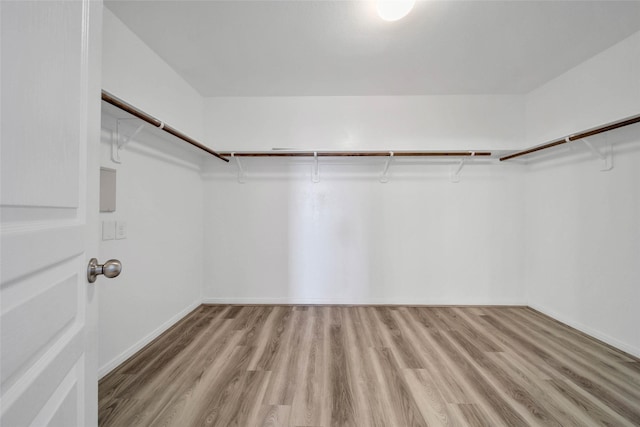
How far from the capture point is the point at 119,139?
168cm

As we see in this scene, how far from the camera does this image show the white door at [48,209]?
363 millimetres

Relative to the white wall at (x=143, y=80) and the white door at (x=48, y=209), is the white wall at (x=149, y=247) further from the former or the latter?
the white door at (x=48, y=209)

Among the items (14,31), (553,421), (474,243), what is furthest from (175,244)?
(474,243)

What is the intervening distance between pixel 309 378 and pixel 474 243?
7.39ft

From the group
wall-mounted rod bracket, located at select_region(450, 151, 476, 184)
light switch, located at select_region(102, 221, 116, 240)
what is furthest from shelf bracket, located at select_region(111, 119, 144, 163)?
wall-mounted rod bracket, located at select_region(450, 151, 476, 184)

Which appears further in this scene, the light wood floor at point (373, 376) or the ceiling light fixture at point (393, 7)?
the ceiling light fixture at point (393, 7)

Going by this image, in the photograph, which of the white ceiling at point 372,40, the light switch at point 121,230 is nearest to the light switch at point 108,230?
the light switch at point 121,230

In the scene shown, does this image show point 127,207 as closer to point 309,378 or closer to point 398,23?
point 309,378

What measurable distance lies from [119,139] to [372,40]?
194cm

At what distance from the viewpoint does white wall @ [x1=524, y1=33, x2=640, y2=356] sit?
186cm

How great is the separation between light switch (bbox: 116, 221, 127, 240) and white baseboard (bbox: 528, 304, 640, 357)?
378 centimetres

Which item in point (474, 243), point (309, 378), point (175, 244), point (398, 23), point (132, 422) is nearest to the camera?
point (132, 422)

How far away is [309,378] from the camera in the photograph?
5.13ft

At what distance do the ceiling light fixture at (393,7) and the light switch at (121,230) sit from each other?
219cm
